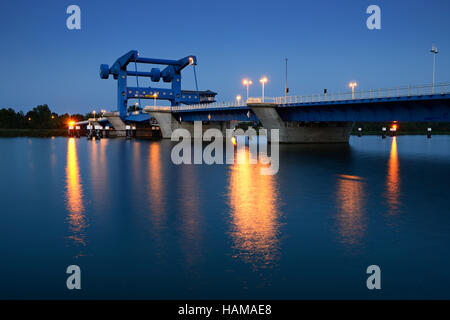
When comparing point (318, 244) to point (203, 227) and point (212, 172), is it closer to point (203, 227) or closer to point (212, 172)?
point (203, 227)

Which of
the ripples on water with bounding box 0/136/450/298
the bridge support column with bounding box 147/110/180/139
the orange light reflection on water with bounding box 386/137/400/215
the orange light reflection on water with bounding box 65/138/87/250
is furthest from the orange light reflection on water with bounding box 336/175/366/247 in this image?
the bridge support column with bounding box 147/110/180/139

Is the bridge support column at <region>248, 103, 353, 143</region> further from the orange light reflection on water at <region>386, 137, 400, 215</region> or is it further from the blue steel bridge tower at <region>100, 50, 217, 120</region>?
the blue steel bridge tower at <region>100, 50, 217, 120</region>

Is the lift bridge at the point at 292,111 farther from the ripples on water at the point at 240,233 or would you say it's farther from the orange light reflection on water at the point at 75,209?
the orange light reflection on water at the point at 75,209

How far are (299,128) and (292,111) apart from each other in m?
5.43

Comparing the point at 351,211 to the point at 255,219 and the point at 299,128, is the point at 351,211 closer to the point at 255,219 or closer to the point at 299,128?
the point at 255,219

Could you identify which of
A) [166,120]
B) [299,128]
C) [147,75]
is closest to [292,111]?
[299,128]

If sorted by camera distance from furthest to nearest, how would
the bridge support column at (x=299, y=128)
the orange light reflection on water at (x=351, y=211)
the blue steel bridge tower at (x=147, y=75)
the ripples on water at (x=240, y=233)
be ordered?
1. the blue steel bridge tower at (x=147, y=75)
2. the bridge support column at (x=299, y=128)
3. the orange light reflection on water at (x=351, y=211)
4. the ripples on water at (x=240, y=233)

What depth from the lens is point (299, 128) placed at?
6862 centimetres

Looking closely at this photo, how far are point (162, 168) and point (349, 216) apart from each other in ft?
65.3

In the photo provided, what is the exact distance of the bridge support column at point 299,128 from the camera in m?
65.6

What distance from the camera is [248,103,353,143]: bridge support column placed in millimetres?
65562

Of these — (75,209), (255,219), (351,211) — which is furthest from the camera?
(75,209)

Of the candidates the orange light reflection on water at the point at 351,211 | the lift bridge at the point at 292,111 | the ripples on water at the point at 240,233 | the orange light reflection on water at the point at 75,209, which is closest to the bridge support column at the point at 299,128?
the lift bridge at the point at 292,111
